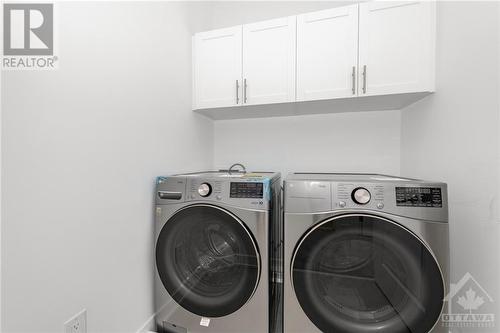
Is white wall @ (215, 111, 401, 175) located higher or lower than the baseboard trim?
higher

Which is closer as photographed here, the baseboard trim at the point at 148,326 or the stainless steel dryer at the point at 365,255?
the stainless steel dryer at the point at 365,255

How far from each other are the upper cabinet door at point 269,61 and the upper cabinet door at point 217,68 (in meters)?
0.07

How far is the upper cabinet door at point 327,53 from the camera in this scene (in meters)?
1.39

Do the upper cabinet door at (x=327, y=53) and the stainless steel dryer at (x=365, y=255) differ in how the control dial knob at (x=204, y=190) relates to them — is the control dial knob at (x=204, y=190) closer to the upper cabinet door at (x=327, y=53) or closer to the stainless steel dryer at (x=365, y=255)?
the stainless steel dryer at (x=365, y=255)

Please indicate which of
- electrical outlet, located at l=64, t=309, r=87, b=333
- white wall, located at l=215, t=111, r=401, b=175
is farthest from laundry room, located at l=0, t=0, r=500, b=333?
white wall, located at l=215, t=111, r=401, b=175

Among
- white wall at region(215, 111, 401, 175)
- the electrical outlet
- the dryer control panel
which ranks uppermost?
white wall at region(215, 111, 401, 175)

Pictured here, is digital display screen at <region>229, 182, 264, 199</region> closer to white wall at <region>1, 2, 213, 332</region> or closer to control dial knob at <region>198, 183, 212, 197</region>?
control dial knob at <region>198, 183, 212, 197</region>

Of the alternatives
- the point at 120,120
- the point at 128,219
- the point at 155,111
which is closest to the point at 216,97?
the point at 155,111

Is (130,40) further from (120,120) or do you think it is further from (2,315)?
(2,315)

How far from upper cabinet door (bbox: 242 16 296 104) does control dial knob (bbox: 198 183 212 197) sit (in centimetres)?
72

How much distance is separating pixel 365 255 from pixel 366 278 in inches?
4.5

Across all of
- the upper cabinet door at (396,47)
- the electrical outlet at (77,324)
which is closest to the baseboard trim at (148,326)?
the electrical outlet at (77,324)

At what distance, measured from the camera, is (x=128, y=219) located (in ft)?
3.75

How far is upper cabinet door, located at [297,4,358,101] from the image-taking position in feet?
4.58
